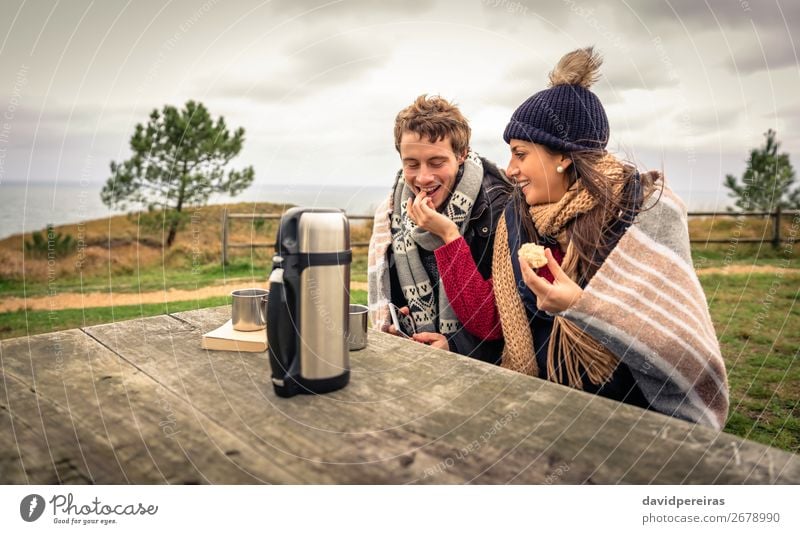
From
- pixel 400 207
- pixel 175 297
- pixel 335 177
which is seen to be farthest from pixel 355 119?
pixel 175 297

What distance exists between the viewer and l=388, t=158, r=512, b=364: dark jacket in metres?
1.85

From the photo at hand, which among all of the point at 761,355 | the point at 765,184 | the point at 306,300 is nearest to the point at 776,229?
the point at 765,184

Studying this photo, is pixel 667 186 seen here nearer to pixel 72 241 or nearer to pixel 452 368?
pixel 452 368

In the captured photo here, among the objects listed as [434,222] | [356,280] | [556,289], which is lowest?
[356,280]

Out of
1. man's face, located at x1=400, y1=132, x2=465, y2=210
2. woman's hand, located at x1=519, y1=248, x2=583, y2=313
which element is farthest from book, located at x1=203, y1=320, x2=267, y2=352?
man's face, located at x1=400, y1=132, x2=465, y2=210

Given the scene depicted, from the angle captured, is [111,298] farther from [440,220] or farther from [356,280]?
[440,220]

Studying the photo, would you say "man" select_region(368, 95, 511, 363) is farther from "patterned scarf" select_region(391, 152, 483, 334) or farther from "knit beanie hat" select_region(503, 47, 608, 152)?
"knit beanie hat" select_region(503, 47, 608, 152)

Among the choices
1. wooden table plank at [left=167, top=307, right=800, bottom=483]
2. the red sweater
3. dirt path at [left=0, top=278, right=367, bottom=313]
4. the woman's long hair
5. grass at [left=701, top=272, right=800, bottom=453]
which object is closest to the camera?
wooden table plank at [left=167, top=307, right=800, bottom=483]

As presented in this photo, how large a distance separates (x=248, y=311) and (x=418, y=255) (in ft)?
2.72

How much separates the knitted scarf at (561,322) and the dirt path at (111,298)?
356cm

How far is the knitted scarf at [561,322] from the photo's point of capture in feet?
4.59

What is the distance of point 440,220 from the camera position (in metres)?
1.74

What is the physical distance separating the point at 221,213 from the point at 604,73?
589 centimetres

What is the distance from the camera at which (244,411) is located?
920mm
